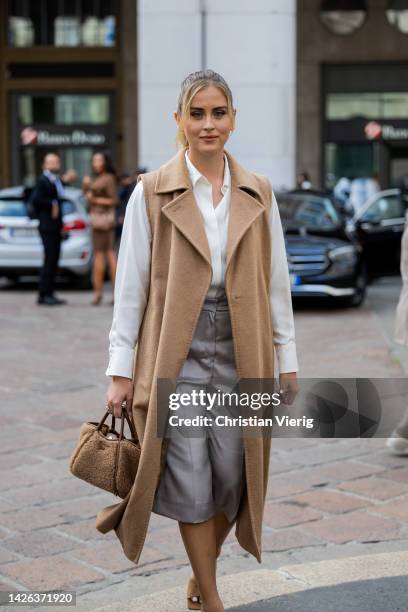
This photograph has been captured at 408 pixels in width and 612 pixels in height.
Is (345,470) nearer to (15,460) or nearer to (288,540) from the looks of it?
(288,540)

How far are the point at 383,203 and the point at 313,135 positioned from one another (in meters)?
9.87

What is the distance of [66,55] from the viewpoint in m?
27.1

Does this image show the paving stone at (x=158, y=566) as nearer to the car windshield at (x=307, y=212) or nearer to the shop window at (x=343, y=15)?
the car windshield at (x=307, y=212)

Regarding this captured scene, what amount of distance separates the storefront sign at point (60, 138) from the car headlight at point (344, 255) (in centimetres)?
1464

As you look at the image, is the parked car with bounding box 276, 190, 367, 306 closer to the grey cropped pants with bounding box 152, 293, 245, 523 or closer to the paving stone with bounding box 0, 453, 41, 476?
the paving stone with bounding box 0, 453, 41, 476

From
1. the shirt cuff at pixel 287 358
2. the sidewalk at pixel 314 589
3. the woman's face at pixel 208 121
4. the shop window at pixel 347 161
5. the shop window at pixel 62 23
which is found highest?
the shop window at pixel 62 23

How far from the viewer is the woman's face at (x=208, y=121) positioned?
362 centimetres

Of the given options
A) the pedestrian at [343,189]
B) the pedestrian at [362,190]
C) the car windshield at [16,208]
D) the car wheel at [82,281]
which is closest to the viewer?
the car windshield at [16,208]

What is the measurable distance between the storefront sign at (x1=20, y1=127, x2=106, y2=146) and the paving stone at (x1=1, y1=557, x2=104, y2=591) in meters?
23.5

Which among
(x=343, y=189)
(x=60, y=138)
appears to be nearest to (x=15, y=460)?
(x=343, y=189)

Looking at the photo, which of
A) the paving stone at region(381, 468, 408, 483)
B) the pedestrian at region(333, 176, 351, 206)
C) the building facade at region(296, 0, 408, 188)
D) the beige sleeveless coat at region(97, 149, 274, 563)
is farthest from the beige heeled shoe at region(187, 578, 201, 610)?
the building facade at region(296, 0, 408, 188)

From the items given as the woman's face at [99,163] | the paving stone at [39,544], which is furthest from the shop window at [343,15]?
the paving stone at [39,544]

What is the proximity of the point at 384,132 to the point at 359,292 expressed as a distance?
522 inches

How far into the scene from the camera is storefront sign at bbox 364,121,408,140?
26641 millimetres
